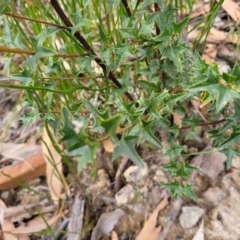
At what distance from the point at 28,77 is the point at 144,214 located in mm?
552

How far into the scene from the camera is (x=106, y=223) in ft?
3.83

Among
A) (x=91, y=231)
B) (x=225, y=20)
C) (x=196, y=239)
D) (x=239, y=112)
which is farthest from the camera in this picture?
(x=225, y=20)

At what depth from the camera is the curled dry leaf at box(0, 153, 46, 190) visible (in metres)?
1.33

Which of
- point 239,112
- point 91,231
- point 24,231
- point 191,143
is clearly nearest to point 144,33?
point 239,112

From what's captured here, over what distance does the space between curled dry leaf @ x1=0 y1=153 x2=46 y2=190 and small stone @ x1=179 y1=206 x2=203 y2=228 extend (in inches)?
20.0

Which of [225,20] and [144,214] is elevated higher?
[225,20]

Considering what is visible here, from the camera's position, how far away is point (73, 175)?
4.06ft

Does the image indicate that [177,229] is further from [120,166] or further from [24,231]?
[24,231]

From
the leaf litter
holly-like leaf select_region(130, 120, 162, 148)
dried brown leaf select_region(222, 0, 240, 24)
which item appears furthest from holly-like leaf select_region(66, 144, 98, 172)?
dried brown leaf select_region(222, 0, 240, 24)

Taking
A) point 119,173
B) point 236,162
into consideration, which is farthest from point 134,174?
point 236,162

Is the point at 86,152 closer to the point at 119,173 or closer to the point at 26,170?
the point at 119,173

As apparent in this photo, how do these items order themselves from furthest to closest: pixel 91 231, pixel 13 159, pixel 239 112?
pixel 13 159 → pixel 91 231 → pixel 239 112

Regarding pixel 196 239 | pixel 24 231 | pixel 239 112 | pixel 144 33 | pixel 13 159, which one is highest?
pixel 144 33

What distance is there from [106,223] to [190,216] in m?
0.25
